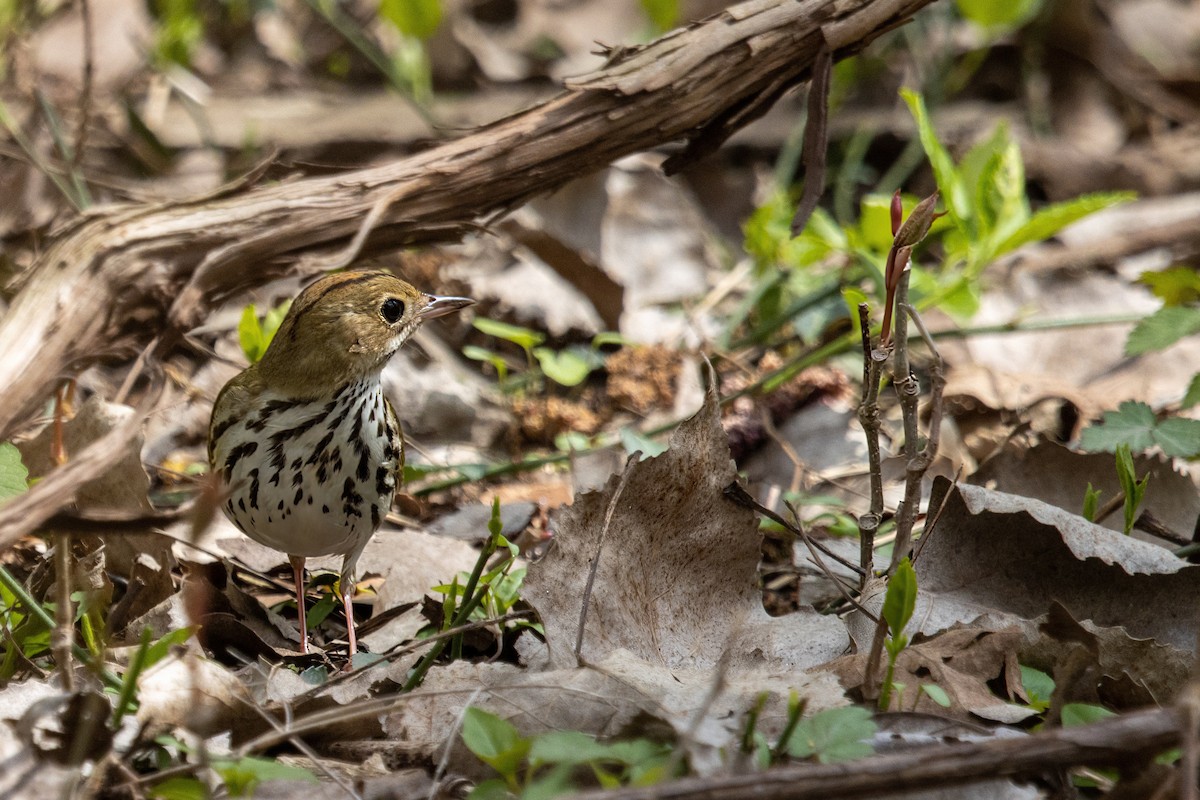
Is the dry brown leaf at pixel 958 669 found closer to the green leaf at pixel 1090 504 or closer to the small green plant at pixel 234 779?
the green leaf at pixel 1090 504

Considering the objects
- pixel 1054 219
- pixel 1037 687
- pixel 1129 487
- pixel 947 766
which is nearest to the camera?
pixel 947 766

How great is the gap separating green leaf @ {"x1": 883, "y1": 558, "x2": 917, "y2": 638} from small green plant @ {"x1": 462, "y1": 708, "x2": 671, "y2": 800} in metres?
0.46

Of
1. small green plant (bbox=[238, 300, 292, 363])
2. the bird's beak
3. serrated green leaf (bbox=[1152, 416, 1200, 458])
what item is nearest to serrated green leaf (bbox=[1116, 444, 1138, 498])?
serrated green leaf (bbox=[1152, 416, 1200, 458])

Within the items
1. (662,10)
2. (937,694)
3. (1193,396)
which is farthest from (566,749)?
(662,10)

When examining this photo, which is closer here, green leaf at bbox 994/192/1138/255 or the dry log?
the dry log

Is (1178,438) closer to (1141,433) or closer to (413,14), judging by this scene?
(1141,433)

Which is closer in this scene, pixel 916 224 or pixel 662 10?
pixel 916 224

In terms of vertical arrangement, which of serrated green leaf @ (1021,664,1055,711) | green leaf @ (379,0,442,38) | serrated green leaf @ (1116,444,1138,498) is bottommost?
serrated green leaf @ (1021,664,1055,711)

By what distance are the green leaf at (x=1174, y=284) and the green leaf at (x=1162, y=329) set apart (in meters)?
0.36

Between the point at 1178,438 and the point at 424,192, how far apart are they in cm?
204

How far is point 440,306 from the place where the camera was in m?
3.60

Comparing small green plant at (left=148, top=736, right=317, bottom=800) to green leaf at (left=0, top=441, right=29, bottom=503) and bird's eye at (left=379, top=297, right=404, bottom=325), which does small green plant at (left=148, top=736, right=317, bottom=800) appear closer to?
green leaf at (left=0, top=441, right=29, bottom=503)

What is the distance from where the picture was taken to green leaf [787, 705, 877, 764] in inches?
83.5

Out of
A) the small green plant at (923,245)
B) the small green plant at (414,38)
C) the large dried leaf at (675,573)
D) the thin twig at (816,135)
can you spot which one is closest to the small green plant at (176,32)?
the small green plant at (414,38)
